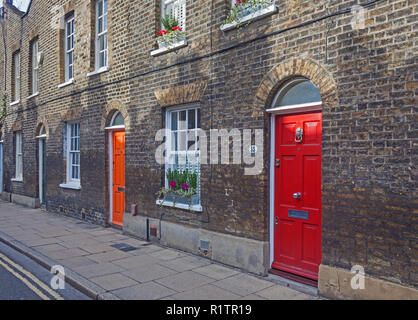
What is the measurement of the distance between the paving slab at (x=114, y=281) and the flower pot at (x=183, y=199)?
6.97 feet

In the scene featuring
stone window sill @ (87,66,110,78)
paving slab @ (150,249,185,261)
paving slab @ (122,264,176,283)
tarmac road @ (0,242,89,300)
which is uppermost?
stone window sill @ (87,66,110,78)

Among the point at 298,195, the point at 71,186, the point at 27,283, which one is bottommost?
the point at 27,283

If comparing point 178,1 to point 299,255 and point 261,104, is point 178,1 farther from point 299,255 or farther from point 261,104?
point 299,255

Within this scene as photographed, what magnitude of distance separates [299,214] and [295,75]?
2.13 metres

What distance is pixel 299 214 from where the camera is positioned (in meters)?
5.68

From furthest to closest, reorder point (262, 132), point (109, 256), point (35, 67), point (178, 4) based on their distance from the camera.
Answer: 1. point (35, 67)
2. point (178, 4)
3. point (109, 256)
4. point (262, 132)

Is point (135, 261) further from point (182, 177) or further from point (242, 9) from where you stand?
point (242, 9)

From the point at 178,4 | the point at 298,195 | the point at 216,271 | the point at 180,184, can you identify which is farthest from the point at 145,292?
the point at 178,4

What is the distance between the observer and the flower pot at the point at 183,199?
7558 millimetres

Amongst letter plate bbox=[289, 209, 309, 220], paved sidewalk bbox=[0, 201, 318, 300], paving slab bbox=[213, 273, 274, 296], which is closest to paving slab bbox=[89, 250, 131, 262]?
paved sidewalk bbox=[0, 201, 318, 300]

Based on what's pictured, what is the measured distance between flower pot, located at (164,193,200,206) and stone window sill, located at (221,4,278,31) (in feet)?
10.9

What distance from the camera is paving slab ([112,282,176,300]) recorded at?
5105mm

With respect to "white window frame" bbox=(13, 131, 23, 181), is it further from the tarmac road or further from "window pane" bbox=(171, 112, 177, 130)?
"window pane" bbox=(171, 112, 177, 130)

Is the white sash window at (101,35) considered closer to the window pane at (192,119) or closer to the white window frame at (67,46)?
the white window frame at (67,46)
